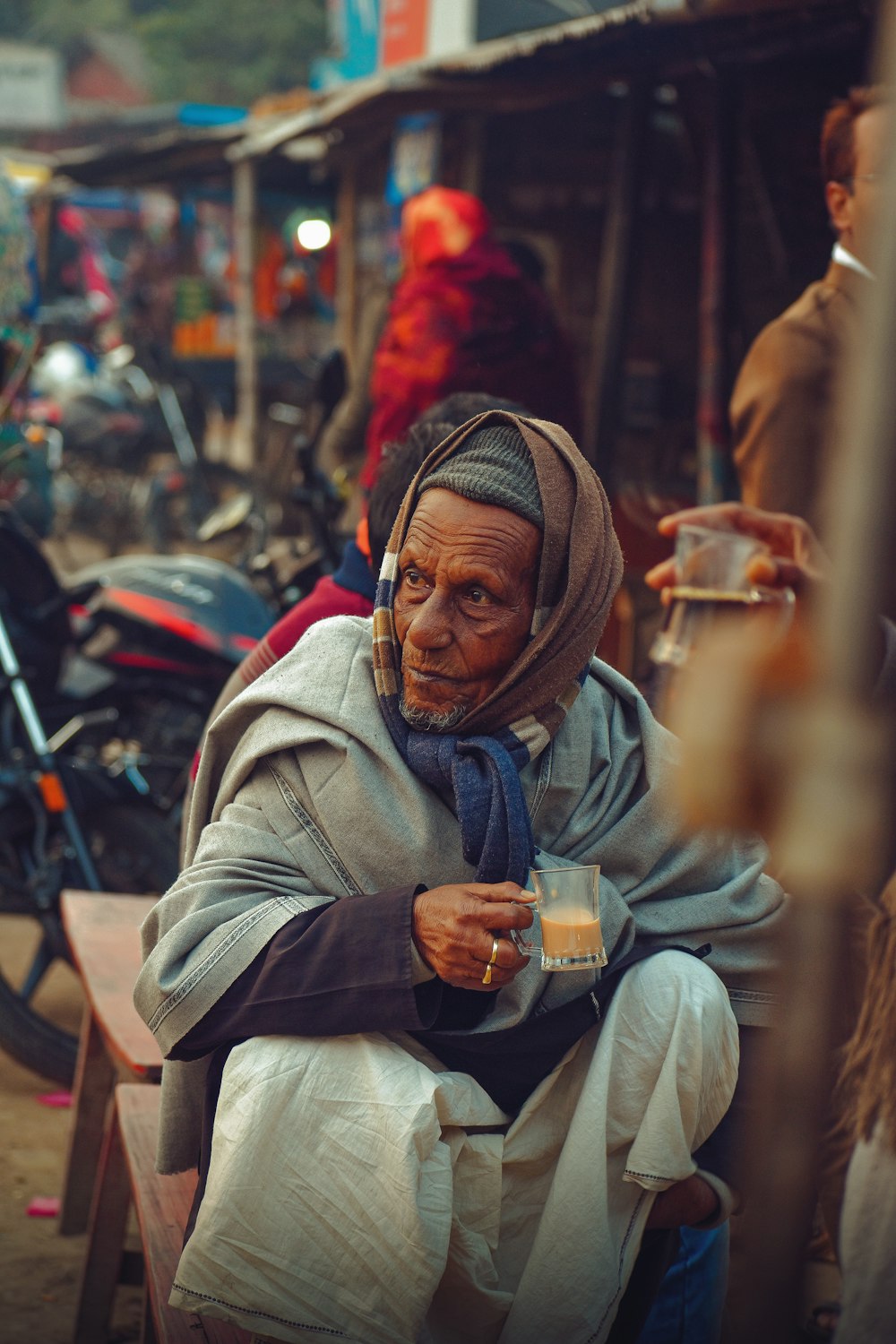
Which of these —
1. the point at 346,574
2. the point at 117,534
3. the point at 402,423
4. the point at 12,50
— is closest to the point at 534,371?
the point at 402,423

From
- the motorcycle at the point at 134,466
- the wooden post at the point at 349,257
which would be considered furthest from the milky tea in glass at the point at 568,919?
the motorcycle at the point at 134,466

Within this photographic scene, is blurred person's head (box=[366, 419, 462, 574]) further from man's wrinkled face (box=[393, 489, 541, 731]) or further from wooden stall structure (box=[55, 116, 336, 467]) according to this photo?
wooden stall structure (box=[55, 116, 336, 467])

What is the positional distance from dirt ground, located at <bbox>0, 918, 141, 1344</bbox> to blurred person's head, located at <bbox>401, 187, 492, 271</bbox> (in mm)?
2795

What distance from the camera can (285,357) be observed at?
15.2 metres

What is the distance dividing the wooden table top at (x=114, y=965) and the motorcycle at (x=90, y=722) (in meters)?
0.62

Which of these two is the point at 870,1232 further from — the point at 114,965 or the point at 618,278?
the point at 618,278

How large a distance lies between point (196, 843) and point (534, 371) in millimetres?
2725

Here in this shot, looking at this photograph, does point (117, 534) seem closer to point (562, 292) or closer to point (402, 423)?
point (562, 292)

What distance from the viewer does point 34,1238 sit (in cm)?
320

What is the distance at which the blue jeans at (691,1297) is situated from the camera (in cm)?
207

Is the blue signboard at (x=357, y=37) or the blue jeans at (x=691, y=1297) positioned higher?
the blue signboard at (x=357, y=37)

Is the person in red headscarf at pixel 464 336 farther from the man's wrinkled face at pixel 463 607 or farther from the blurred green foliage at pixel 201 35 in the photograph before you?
the blurred green foliage at pixel 201 35

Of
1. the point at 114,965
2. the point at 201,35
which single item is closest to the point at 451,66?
the point at 114,965

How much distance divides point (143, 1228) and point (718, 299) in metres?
3.72
